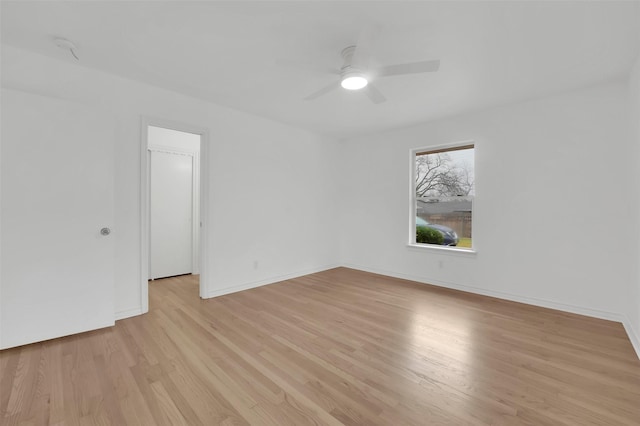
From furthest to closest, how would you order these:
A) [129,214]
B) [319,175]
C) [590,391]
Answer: [319,175], [129,214], [590,391]

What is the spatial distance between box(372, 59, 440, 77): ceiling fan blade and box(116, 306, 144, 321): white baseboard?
10.9 ft

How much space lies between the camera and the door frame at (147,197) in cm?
303

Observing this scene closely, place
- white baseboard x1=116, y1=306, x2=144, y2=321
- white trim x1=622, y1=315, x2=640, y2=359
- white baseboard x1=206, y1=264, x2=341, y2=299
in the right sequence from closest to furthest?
white trim x1=622, y1=315, x2=640, y2=359 → white baseboard x1=116, y1=306, x2=144, y2=321 → white baseboard x1=206, y1=264, x2=341, y2=299

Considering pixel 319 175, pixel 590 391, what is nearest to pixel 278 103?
pixel 319 175

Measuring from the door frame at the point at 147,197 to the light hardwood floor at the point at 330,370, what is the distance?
0.37 m

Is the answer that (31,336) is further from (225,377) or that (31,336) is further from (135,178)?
(225,377)

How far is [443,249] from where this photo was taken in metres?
4.20

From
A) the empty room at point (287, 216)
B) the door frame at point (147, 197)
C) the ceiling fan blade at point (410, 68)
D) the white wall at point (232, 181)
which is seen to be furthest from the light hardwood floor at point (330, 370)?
the ceiling fan blade at point (410, 68)

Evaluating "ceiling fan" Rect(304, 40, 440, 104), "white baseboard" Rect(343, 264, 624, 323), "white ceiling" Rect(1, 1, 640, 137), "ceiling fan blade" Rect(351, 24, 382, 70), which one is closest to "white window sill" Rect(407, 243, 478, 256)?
"white baseboard" Rect(343, 264, 624, 323)

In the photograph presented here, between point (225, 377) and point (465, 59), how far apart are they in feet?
10.6

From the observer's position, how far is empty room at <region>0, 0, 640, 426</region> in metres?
1.84

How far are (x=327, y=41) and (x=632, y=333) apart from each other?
3.71m

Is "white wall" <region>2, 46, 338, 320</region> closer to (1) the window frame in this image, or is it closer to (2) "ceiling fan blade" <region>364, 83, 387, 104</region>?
(1) the window frame

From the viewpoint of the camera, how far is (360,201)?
530cm
